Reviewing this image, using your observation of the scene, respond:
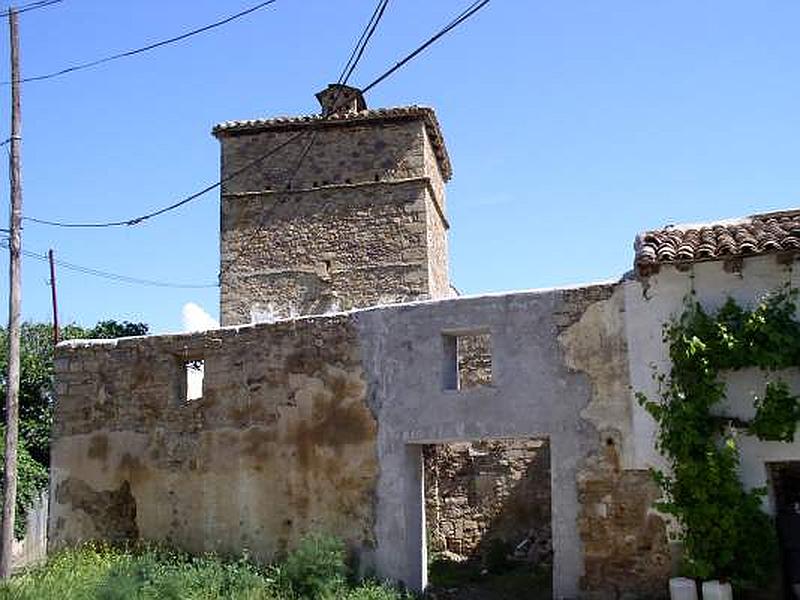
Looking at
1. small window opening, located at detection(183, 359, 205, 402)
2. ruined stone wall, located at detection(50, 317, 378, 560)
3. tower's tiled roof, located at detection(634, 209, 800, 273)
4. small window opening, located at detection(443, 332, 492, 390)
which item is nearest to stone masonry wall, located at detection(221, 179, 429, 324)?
small window opening, located at detection(183, 359, 205, 402)

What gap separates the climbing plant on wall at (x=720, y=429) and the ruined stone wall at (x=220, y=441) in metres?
3.87

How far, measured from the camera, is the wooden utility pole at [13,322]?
12.2 meters

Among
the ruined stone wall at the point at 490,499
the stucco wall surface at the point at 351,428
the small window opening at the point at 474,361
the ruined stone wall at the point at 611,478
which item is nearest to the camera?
the ruined stone wall at the point at 611,478

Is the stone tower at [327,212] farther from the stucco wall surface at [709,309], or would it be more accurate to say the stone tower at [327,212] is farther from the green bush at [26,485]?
the stucco wall surface at [709,309]

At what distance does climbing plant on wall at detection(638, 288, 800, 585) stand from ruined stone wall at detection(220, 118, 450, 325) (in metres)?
10.7

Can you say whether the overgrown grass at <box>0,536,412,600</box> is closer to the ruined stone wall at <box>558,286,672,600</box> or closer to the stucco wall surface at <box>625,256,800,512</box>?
the ruined stone wall at <box>558,286,672,600</box>

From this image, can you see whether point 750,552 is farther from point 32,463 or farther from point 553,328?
point 32,463

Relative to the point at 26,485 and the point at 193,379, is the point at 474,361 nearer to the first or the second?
the point at 193,379

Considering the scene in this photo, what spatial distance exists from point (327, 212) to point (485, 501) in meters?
8.65

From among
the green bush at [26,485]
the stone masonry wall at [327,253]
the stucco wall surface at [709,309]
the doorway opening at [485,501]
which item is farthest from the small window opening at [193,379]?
the green bush at [26,485]

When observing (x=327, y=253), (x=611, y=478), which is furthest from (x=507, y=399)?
(x=327, y=253)

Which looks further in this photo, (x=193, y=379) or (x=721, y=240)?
(x=193, y=379)

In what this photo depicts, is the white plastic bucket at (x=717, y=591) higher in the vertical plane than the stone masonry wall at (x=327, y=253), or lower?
lower

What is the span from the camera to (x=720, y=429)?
1013cm
